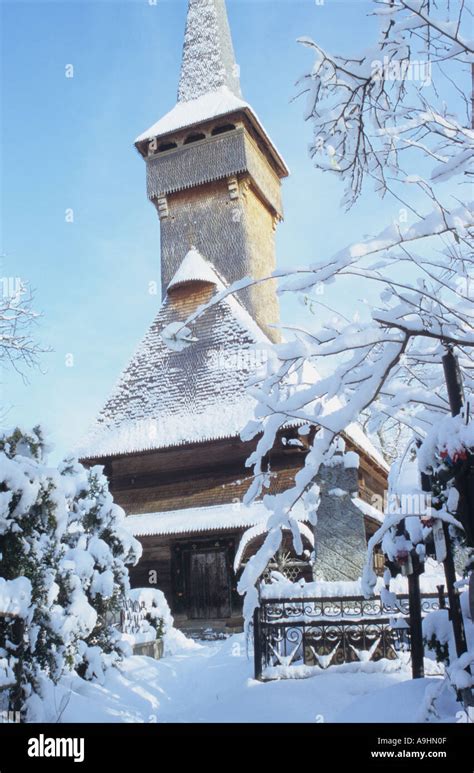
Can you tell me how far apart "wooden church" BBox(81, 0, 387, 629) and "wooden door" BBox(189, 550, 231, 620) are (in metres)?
0.02

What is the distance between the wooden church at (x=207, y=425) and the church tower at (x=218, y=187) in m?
0.05

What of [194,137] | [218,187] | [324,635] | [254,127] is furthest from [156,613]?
[194,137]

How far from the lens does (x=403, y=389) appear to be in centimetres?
461

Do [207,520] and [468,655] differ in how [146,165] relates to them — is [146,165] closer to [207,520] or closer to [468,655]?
[207,520]

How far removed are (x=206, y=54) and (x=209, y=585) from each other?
21.4m

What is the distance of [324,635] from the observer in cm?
731

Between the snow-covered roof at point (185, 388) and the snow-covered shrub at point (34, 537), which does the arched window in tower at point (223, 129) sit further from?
the snow-covered shrub at point (34, 537)

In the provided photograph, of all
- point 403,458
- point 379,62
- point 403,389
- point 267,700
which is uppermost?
point 379,62

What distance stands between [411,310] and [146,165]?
22.6m

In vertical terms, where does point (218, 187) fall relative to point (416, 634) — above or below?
above

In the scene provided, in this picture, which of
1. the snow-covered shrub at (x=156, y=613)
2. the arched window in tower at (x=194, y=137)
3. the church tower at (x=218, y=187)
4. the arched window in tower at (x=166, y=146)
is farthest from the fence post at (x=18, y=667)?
the arched window in tower at (x=166, y=146)

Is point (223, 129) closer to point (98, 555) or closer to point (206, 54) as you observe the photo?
point (206, 54)

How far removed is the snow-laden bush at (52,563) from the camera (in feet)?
19.2
